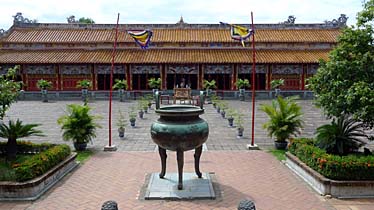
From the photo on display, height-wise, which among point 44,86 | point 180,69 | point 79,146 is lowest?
point 79,146

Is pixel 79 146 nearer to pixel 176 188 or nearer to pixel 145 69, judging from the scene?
pixel 176 188

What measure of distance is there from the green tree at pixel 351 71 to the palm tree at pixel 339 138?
350mm

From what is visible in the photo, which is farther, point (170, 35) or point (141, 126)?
point (170, 35)

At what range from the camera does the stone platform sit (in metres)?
8.11

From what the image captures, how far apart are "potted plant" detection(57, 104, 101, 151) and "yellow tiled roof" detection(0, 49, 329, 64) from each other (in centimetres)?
2076

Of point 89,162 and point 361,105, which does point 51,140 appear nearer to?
point 89,162

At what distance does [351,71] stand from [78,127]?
841 cm

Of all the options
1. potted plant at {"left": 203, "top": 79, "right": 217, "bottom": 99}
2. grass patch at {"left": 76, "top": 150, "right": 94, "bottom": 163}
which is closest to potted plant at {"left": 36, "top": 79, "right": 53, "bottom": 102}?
potted plant at {"left": 203, "top": 79, "right": 217, "bottom": 99}

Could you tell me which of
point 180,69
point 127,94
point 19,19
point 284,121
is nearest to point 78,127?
point 284,121

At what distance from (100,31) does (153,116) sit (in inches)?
663

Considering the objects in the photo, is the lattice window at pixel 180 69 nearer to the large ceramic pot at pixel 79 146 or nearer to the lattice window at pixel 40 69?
the lattice window at pixel 40 69

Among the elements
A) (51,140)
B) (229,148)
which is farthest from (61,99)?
(229,148)

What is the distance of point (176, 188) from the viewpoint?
857 cm

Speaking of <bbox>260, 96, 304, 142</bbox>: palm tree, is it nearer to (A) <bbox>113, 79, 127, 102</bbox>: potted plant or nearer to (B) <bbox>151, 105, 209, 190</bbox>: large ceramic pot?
(B) <bbox>151, 105, 209, 190</bbox>: large ceramic pot
